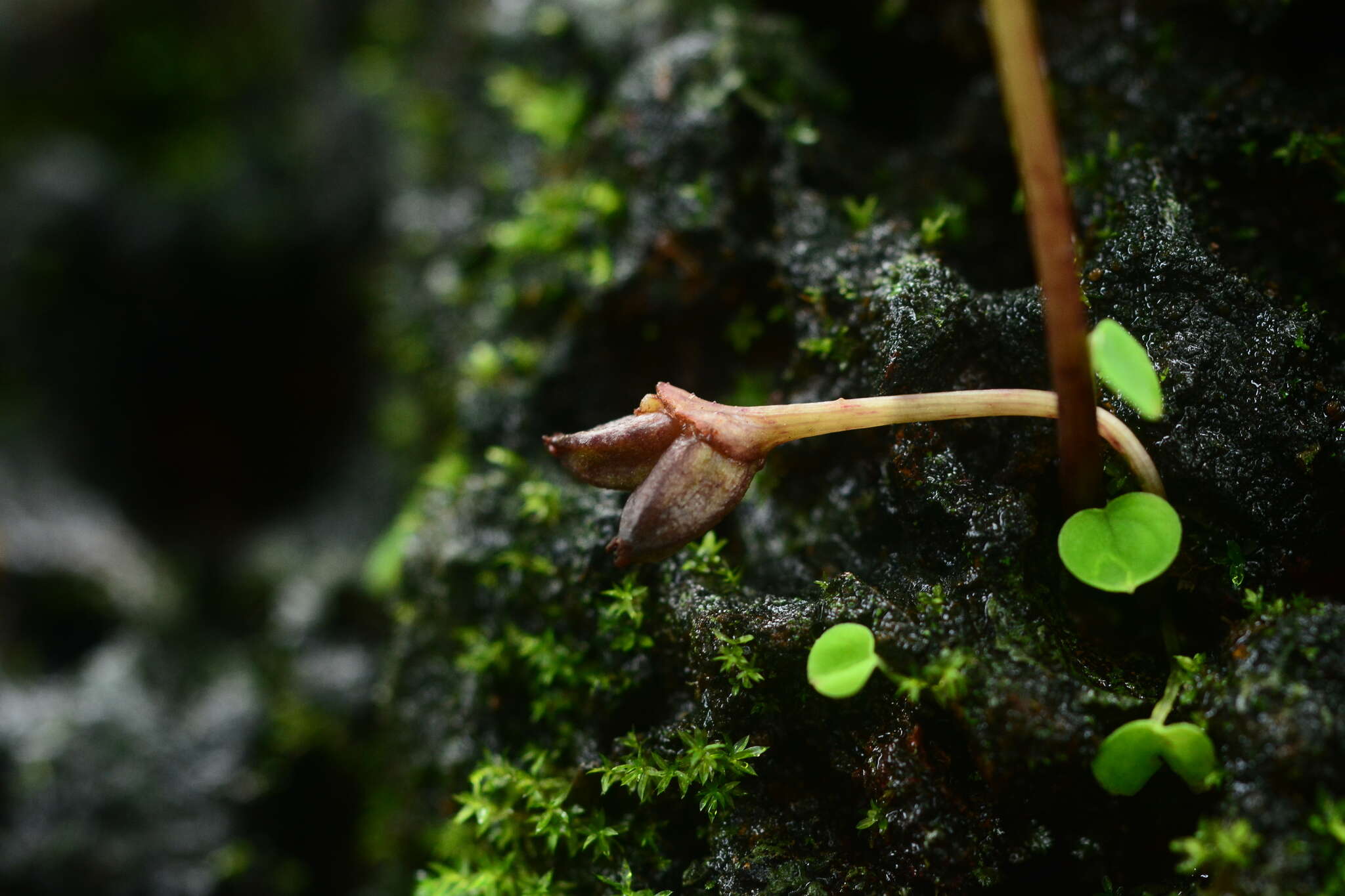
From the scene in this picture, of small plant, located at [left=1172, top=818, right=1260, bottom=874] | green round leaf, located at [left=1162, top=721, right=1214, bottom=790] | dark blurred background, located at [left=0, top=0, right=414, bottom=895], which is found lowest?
small plant, located at [left=1172, top=818, right=1260, bottom=874]

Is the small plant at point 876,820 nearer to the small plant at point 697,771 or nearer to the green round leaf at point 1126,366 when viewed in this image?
the small plant at point 697,771

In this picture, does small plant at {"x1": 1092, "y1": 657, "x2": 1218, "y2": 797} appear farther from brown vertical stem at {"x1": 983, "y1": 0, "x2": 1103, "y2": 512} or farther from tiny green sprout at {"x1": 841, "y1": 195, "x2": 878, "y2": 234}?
tiny green sprout at {"x1": 841, "y1": 195, "x2": 878, "y2": 234}

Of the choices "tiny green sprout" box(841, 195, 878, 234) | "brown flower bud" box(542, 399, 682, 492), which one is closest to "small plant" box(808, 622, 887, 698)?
"brown flower bud" box(542, 399, 682, 492)

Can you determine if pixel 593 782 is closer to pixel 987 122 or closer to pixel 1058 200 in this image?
pixel 1058 200

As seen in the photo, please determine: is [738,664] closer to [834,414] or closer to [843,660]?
[843,660]

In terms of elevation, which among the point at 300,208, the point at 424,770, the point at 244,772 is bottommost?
the point at 424,770

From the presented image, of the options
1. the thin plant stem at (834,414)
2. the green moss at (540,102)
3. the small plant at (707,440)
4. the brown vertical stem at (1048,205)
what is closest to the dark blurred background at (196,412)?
the green moss at (540,102)

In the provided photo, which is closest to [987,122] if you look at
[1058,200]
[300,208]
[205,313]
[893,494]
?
[1058,200]
